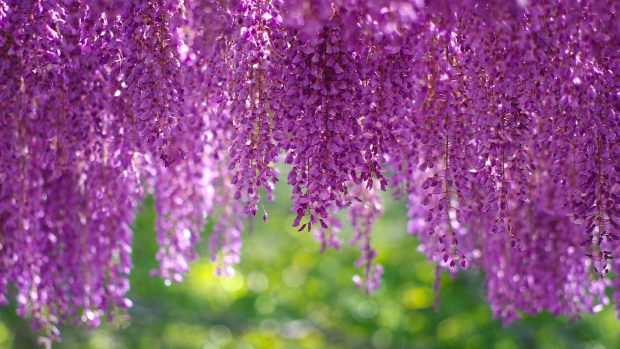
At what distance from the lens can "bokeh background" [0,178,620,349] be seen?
6668mm

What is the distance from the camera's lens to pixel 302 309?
722 centimetres

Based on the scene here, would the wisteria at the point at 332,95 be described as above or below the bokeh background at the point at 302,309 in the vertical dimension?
below

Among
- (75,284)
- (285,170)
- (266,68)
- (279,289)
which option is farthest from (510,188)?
(285,170)

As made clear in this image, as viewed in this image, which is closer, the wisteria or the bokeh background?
the wisteria

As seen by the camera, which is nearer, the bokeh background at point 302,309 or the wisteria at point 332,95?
the wisteria at point 332,95

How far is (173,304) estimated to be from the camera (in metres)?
7.15

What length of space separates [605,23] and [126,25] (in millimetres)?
1271

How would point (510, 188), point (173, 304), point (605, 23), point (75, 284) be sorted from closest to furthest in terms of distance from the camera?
point (605, 23)
point (510, 188)
point (75, 284)
point (173, 304)

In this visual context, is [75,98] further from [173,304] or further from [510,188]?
[173,304]

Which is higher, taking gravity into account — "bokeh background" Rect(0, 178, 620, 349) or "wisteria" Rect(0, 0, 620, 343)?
"bokeh background" Rect(0, 178, 620, 349)

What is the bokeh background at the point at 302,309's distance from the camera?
667cm

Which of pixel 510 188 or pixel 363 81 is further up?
pixel 363 81

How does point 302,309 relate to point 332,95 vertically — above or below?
above

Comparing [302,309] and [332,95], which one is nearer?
[332,95]
